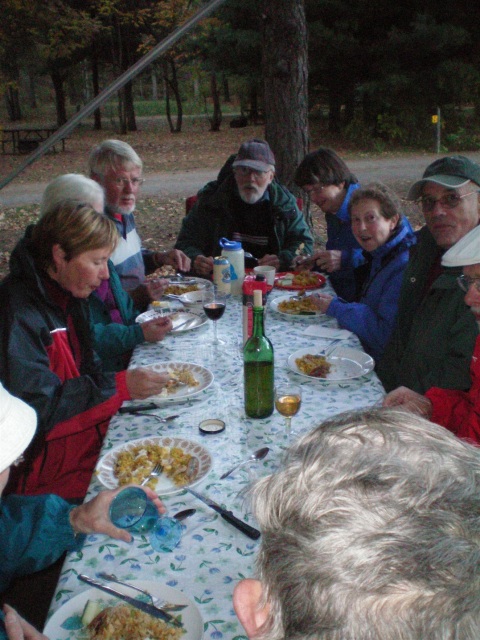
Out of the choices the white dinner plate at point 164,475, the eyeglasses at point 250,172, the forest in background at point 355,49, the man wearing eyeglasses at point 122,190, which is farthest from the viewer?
the forest in background at point 355,49

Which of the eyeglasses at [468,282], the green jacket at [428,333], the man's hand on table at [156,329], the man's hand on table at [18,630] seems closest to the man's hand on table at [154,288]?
the man's hand on table at [156,329]

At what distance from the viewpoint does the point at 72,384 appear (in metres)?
2.17

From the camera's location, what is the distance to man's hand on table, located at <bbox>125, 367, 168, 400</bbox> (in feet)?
7.14

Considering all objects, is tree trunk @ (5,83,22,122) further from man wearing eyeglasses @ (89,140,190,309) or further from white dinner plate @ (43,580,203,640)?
white dinner plate @ (43,580,203,640)

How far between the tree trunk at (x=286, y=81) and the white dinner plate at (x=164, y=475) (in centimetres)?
488

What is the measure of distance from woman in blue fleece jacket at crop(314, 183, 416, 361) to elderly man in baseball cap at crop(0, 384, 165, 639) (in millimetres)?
1726

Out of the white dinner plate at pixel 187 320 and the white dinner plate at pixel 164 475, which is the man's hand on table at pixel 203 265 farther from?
the white dinner plate at pixel 164 475

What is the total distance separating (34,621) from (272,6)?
19.5 ft

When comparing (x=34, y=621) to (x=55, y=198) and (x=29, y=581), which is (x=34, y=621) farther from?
(x=55, y=198)

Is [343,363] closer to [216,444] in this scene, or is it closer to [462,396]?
[462,396]

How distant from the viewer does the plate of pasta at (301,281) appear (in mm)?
3654

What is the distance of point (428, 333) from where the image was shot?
2619 mm

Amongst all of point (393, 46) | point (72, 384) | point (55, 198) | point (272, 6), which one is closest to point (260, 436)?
point (72, 384)

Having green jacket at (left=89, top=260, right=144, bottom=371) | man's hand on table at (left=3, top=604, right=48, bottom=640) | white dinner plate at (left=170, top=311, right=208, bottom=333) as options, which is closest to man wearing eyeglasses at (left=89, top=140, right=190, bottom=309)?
green jacket at (left=89, top=260, right=144, bottom=371)
